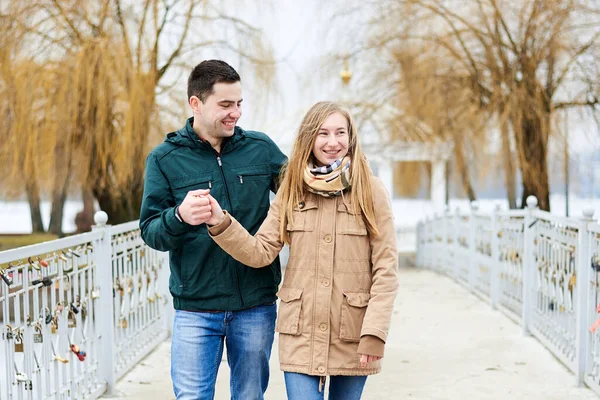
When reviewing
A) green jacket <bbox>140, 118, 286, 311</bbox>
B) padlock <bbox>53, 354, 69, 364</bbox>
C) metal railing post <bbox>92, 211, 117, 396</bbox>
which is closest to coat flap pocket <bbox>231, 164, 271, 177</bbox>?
green jacket <bbox>140, 118, 286, 311</bbox>

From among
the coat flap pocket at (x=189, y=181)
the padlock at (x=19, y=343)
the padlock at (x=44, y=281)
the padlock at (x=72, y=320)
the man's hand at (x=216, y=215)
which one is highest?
the coat flap pocket at (x=189, y=181)

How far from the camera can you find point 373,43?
52.5ft

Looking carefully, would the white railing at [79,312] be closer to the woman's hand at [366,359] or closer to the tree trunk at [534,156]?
the woman's hand at [366,359]

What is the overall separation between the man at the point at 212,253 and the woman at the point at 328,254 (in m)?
0.17

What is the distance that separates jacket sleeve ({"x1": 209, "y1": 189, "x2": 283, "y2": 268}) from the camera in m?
3.09

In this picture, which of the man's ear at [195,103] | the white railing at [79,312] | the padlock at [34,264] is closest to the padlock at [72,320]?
the white railing at [79,312]

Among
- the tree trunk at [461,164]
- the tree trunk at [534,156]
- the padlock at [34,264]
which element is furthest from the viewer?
the tree trunk at [461,164]

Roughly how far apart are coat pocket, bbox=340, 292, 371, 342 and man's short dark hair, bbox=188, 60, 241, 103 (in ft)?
3.12

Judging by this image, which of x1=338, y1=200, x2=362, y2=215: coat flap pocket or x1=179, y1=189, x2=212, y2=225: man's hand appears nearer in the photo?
x1=179, y1=189, x2=212, y2=225: man's hand

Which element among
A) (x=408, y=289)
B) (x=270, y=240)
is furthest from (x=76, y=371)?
(x=408, y=289)

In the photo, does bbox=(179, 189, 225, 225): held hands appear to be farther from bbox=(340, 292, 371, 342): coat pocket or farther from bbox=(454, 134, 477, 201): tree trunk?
bbox=(454, 134, 477, 201): tree trunk

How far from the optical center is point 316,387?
127 inches

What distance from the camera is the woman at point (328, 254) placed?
3.15m

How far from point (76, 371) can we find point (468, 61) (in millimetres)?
11521
